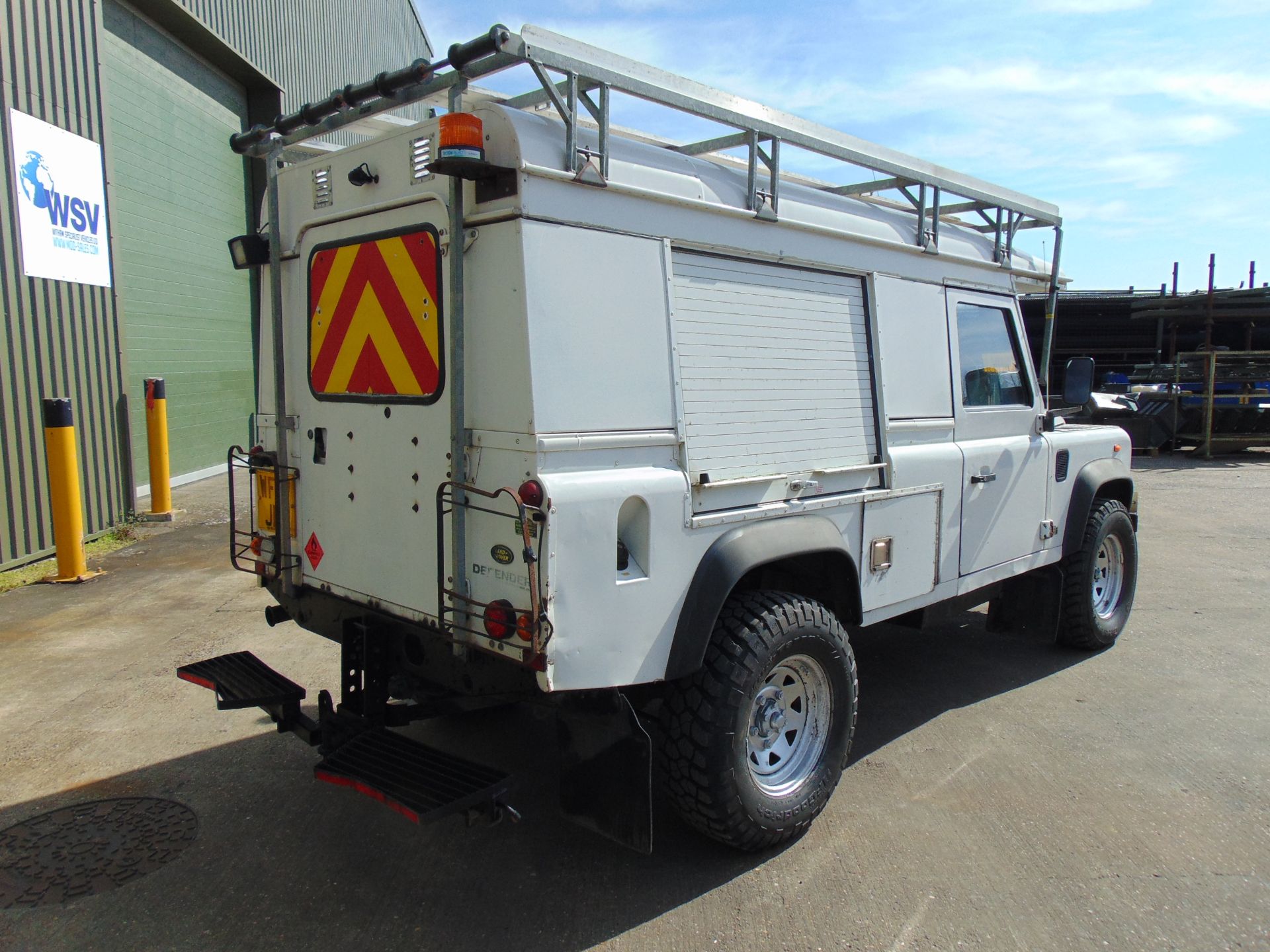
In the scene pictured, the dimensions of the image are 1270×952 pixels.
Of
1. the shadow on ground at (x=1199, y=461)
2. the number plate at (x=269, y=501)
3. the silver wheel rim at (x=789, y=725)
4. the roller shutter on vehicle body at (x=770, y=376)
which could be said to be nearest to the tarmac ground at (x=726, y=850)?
the silver wheel rim at (x=789, y=725)

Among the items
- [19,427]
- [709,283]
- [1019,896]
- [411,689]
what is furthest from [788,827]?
[19,427]

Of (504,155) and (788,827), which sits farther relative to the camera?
(788,827)

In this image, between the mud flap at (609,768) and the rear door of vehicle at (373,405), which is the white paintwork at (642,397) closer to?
the rear door of vehicle at (373,405)

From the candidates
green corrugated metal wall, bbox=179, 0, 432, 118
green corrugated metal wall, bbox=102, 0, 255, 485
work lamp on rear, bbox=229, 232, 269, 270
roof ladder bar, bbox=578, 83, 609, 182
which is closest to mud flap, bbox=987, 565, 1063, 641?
roof ladder bar, bbox=578, 83, 609, 182

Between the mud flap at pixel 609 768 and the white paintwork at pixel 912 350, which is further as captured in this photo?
the white paintwork at pixel 912 350

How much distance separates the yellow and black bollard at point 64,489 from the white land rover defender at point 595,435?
149 inches

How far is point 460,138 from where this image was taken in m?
2.68

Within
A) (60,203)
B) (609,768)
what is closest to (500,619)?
(609,768)

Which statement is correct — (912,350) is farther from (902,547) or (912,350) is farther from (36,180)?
(36,180)

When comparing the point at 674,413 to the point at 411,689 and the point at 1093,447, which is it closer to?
the point at 411,689

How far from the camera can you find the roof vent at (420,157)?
3.04 metres

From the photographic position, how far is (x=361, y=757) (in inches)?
126

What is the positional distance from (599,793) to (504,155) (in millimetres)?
2046

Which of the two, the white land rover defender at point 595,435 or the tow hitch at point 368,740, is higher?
the white land rover defender at point 595,435
